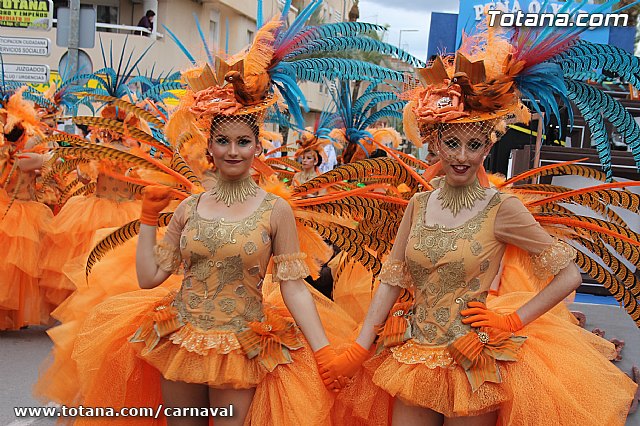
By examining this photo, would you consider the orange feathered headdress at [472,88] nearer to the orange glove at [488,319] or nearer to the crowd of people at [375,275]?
the crowd of people at [375,275]

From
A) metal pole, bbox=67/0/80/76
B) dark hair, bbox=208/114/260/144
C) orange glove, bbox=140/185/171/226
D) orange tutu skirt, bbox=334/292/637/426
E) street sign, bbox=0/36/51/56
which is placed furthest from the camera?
street sign, bbox=0/36/51/56

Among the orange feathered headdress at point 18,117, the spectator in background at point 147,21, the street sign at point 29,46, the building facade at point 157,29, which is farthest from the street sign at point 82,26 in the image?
the spectator in background at point 147,21

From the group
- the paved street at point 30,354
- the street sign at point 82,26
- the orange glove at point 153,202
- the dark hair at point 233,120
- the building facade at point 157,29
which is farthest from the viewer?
the building facade at point 157,29

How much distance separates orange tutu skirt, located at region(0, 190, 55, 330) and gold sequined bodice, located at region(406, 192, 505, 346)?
549cm

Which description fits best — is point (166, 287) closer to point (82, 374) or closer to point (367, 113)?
point (82, 374)

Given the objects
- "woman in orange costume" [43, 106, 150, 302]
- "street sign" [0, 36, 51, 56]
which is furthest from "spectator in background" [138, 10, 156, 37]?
"woman in orange costume" [43, 106, 150, 302]

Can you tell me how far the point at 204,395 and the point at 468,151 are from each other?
151 cm

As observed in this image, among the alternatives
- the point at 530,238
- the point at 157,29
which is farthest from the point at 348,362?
the point at 157,29

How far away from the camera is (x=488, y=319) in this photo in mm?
3326

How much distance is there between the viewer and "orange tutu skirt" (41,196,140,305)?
808cm

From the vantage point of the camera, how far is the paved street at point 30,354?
231 inches

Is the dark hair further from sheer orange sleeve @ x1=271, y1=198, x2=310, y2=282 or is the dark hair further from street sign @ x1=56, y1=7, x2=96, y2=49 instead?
street sign @ x1=56, y1=7, x2=96, y2=49

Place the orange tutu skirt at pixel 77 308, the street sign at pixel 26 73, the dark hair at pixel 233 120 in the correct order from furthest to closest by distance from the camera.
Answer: the street sign at pixel 26 73 → the orange tutu skirt at pixel 77 308 → the dark hair at pixel 233 120

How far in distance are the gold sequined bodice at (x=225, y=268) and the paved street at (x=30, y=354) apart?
2.68 metres
